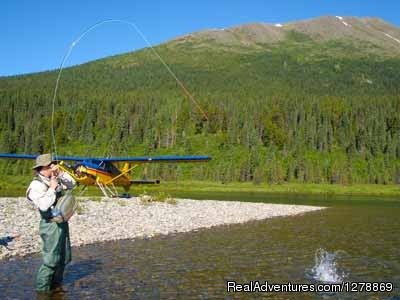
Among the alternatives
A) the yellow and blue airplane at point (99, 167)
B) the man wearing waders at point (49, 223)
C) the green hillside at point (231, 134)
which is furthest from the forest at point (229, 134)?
the man wearing waders at point (49, 223)

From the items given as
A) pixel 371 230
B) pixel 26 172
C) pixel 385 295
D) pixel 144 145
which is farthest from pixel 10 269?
pixel 144 145

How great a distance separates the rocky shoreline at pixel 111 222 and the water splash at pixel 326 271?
776 centimetres

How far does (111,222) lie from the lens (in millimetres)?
22594

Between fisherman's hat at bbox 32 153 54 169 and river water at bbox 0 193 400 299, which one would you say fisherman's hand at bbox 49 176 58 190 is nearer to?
fisherman's hat at bbox 32 153 54 169

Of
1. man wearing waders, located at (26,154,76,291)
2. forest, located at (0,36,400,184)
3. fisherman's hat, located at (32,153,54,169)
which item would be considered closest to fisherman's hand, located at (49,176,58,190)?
man wearing waders, located at (26,154,76,291)

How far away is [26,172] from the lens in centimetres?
11238

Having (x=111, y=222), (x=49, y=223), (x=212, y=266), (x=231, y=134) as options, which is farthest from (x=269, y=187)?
(x=49, y=223)

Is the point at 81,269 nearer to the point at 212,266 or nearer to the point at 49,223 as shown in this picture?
the point at 49,223

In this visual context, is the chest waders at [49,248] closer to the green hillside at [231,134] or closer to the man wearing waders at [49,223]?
the man wearing waders at [49,223]

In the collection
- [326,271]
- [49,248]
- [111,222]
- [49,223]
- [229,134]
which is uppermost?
[229,134]

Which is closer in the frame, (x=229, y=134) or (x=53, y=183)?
(x=53, y=183)

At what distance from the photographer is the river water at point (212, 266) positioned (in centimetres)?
1069

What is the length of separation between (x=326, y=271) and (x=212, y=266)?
123 inches

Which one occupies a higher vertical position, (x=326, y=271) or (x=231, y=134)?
(x=231, y=134)
